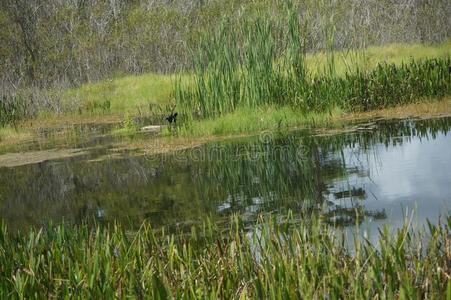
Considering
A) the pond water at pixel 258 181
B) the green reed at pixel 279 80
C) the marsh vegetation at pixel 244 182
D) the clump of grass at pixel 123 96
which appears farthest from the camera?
the clump of grass at pixel 123 96

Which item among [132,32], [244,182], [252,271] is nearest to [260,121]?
[244,182]

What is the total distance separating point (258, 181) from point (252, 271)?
4.40 m

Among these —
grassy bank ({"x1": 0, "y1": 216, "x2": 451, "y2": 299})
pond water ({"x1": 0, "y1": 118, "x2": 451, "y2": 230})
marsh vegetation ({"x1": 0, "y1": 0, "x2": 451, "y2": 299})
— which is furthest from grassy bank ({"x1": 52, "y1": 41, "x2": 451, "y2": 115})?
grassy bank ({"x1": 0, "y1": 216, "x2": 451, "y2": 299})

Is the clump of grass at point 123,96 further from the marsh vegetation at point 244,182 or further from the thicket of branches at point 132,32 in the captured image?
the thicket of branches at point 132,32

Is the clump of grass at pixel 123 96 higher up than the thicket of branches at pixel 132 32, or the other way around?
the thicket of branches at pixel 132 32

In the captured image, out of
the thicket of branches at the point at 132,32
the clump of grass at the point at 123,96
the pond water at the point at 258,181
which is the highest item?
the thicket of branches at the point at 132,32

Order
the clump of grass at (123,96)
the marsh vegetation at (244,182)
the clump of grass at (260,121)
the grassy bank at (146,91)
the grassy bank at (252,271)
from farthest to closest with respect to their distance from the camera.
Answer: the clump of grass at (123,96) → the grassy bank at (146,91) → the clump of grass at (260,121) → the marsh vegetation at (244,182) → the grassy bank at (252,271)

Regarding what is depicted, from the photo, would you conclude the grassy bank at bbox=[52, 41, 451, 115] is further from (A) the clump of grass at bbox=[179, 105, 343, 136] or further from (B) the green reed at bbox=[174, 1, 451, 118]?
(A) the clump of grass at bbox=[179, 105, 343, 136]

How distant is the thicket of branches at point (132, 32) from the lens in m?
31.5

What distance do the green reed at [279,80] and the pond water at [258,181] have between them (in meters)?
1.06

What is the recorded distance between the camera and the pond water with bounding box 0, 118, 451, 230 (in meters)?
6.93

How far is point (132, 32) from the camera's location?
40.2m

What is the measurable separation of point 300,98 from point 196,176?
4.26 metres

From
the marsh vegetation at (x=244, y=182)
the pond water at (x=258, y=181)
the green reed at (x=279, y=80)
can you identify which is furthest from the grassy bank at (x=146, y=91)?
the pond water at (x=258, y=181)
